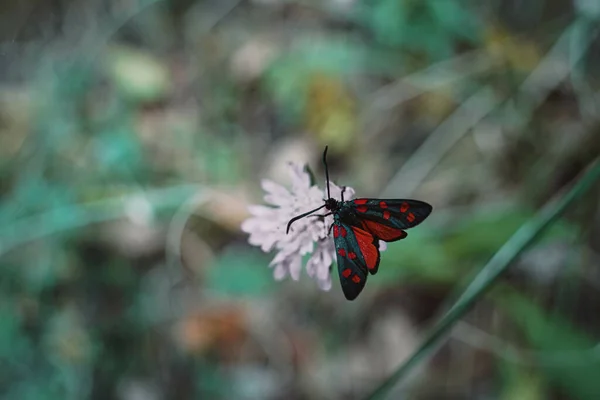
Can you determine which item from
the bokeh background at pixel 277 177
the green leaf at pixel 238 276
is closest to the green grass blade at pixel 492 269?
the bokeh background at pixel 277 177

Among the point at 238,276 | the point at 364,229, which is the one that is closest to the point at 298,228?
the point at 364,229

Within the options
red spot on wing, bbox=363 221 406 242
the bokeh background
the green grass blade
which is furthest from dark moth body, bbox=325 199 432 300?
the bokeh background

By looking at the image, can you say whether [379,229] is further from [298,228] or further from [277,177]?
[277,177]

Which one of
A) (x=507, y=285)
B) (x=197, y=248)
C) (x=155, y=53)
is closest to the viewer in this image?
(x=507, y=285)

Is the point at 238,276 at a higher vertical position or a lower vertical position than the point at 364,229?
higher

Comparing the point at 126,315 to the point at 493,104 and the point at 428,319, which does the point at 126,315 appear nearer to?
the point at 428,319

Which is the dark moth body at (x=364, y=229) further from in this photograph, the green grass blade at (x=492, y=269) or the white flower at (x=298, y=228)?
the green grass blade at (x=492, y=269)

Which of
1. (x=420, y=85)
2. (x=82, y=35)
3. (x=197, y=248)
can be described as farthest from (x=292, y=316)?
(x=82, y=35)
